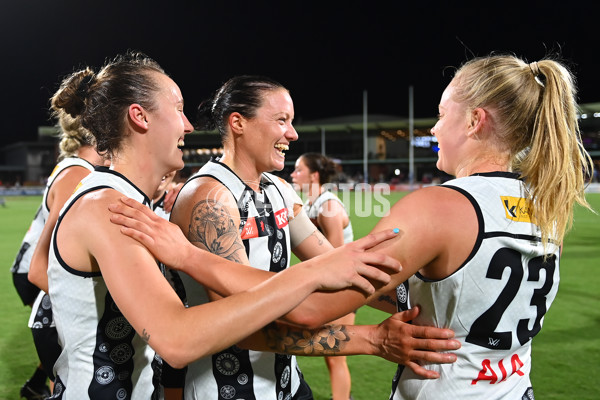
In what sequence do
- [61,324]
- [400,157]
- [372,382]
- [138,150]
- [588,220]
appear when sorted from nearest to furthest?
1. [61,324]
2. [138,150]
3. [372,382]
4. [588,220]
5. [400,157]

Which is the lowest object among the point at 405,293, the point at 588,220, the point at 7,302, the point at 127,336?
the point at 588,220

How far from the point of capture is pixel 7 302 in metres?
7.33

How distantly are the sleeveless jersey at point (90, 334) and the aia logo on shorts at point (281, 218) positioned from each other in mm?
863

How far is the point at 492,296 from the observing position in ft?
5.33

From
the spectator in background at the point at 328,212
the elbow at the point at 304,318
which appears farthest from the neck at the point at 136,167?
the spectator in background at the point at 328,212

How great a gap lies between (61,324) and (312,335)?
96 cm

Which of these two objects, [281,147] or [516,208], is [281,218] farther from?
[516,208]

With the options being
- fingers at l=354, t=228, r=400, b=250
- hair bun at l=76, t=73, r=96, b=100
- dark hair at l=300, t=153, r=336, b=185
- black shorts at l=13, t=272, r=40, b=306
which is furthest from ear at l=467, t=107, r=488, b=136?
dark hair at l=300, t=153, r=336, b=185

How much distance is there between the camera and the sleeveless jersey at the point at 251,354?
223 cm

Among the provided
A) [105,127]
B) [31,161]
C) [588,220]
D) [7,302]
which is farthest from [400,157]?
[105,127]

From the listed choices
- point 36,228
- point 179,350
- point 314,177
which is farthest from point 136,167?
point 314,177

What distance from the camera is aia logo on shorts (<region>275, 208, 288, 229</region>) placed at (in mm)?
2574

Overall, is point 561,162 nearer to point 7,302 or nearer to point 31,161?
point 7,302

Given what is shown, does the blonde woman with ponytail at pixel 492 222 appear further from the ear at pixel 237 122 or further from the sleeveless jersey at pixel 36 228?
the sleeveless jersey at pixel 36 228
